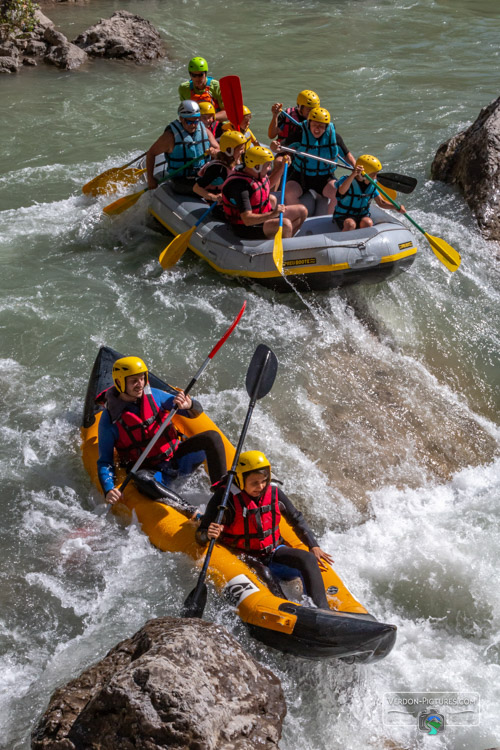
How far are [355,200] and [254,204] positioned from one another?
966 mm

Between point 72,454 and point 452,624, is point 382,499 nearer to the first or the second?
point 452,624

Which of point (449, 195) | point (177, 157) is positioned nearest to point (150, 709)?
point (177, 157)

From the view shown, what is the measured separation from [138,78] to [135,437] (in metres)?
9.66

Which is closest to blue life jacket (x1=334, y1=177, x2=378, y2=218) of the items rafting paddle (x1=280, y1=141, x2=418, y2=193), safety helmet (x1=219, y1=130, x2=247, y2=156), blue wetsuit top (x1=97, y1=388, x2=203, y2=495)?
rafting paddle (x1=280, y1=141, x2=418, y2=193)

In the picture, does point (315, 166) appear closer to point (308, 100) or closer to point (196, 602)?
point (308, 100)

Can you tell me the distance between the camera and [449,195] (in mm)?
8898

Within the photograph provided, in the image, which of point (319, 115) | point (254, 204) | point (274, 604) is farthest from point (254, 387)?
point (319, 115)

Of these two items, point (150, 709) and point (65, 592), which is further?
point (65, 592)

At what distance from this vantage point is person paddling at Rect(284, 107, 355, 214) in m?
7.68

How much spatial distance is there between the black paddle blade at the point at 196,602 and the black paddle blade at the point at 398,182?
4.82 m

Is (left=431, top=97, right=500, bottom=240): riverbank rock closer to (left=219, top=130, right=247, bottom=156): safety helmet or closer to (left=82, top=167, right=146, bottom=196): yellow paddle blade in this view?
(left=219, top=130, right=247, bottom=156): safety helmet

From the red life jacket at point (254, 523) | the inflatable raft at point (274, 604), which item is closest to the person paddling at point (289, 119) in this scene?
the inflatable raft at point (274, 604)

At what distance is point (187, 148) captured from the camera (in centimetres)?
772

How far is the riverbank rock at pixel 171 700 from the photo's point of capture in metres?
3.00
